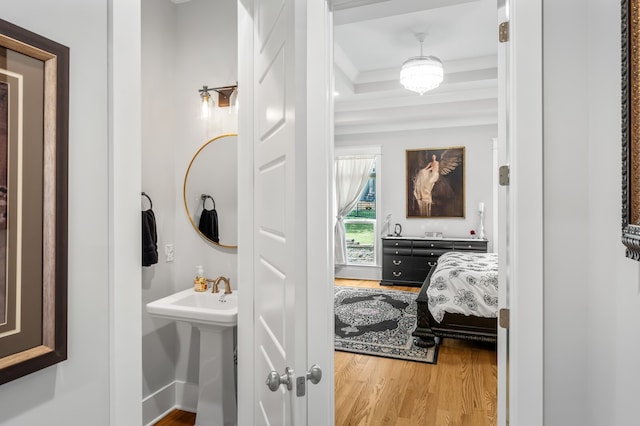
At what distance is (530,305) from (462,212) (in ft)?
17.0

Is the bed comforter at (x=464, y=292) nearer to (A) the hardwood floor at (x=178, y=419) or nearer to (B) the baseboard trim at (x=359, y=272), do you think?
(A) the hardwood floor at (x=178, y=419)

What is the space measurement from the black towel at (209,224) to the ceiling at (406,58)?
152 centimetres

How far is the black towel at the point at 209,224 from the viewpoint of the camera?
2.55 m

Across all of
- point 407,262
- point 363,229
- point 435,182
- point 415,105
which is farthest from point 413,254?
point 415,105

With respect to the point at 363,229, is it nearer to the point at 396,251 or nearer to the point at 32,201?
the point at 396,251

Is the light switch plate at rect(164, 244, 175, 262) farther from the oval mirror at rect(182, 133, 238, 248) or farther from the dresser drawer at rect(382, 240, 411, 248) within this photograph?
the dresser drawer at rect(382, 240, 411, 248)

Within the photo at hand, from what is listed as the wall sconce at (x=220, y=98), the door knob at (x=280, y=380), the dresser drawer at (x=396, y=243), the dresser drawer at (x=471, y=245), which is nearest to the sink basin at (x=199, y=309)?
the door knob at (x=280, y=380)

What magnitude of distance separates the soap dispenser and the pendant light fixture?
8.87 ft

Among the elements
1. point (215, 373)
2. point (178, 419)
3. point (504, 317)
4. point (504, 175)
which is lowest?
point (178, 419)

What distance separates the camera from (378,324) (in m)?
4.36

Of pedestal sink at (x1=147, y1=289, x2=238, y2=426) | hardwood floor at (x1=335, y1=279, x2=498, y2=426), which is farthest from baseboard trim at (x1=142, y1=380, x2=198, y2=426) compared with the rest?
hardwood floor at (x1=335, y1=279, x2=498, y2=426)

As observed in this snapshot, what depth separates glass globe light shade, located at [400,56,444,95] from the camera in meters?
3.73

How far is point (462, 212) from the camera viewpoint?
20.5 ft

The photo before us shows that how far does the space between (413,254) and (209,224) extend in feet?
14.2
